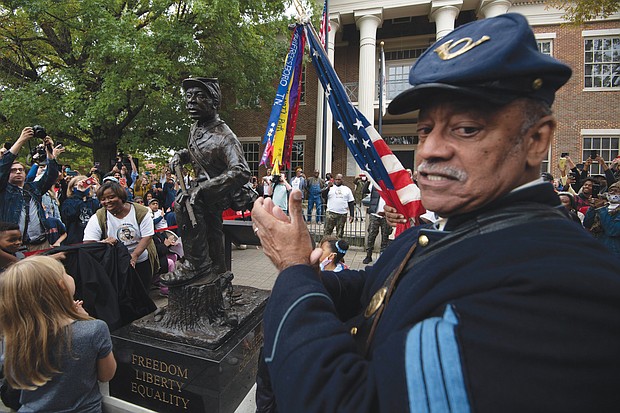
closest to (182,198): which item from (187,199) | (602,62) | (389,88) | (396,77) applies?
(187,199)

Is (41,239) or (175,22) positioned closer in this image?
(41,239)

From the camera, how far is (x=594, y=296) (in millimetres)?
628

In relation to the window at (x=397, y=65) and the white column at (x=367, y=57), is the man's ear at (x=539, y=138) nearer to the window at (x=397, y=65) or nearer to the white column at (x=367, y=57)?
the white column at (x=367, y=57)

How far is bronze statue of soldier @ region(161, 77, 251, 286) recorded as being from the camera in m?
3.03

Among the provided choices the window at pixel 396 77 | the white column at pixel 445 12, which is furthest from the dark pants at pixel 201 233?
the window at pixel 396 77

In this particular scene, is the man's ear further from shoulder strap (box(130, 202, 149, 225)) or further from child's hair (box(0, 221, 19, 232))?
shoulder strap (box(130, 202, 149, 225))

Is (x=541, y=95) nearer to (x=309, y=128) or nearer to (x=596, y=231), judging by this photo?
(x=596, y=231)

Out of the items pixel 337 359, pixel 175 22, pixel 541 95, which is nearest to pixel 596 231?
pixel 541 95

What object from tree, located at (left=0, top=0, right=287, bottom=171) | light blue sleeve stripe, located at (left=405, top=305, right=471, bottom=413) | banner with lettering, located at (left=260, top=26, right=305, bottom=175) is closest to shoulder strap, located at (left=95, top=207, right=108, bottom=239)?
banner with lettering, located at (left=260, top=26, right=305, bottom=175)

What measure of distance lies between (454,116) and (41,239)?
16.9 feet

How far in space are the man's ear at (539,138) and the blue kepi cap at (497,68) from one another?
57mm

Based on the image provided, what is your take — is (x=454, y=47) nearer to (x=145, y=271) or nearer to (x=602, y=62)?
(x=145, y=271)

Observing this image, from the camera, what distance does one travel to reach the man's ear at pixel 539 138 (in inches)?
33.4

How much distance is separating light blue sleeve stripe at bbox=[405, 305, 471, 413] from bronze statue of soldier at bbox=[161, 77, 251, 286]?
255 cm
